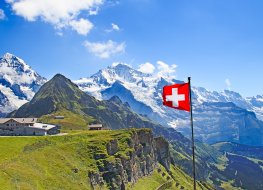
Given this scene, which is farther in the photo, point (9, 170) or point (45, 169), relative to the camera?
point (45, 169)

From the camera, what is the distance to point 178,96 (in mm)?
46875

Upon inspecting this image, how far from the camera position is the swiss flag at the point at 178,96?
152ft

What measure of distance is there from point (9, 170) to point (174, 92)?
11926cm

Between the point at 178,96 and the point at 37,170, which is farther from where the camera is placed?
the point at 37,170

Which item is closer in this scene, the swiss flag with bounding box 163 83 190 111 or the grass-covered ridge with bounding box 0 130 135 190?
the swiss flag with bounding box 163 83 190 111

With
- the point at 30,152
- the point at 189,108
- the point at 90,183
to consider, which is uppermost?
the point at 189,108

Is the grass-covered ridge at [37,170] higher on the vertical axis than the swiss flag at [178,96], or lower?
lower

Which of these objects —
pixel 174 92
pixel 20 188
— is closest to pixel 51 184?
pixel 20 188

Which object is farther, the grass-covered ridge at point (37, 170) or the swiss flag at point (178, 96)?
the grass-covered ridge at point (37, 170)

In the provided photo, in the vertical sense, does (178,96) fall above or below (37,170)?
above

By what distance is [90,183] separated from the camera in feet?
632

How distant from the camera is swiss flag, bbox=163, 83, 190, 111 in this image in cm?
4619

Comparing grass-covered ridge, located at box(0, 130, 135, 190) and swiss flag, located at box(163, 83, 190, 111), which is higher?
swiss flag, located at box(163, 83, 190, 111)

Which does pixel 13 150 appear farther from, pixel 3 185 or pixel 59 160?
pixel 3 185
